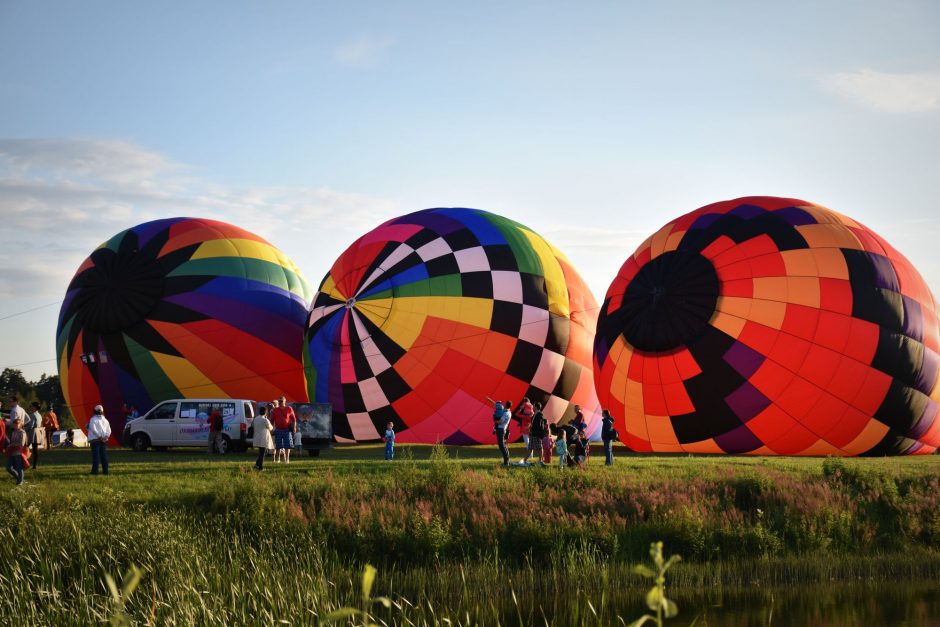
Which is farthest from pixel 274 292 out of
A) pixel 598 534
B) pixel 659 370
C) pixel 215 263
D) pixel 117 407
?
pixel 598 534

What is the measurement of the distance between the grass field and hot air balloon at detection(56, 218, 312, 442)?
1145 cm

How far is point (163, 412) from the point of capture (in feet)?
77.8

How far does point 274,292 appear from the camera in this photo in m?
29.8

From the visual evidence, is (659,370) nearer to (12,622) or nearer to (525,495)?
(525,495)

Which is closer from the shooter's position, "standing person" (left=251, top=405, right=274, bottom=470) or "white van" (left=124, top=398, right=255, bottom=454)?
"standing person" (left=251, top=405, right=274, bottom=470)

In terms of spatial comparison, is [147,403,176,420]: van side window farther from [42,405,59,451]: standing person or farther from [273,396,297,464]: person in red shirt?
[273,396,297,464]: person in red shirt

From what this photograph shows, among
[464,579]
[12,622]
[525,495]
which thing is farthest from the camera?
[525,495]

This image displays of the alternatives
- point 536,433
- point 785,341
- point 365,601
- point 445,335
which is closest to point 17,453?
point 536,433

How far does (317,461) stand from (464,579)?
8.40 meters

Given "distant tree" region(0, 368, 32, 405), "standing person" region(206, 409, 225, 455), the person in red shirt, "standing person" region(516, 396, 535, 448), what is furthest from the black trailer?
"distant tree" region(0, 368, 32, 405)

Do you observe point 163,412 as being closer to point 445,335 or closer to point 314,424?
point 314,424

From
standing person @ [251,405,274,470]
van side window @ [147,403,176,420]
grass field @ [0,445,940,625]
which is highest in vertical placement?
van side window @ [147,403,176,420]

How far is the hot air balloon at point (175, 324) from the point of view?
27.6 metres

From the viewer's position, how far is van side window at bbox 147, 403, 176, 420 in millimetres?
23617
